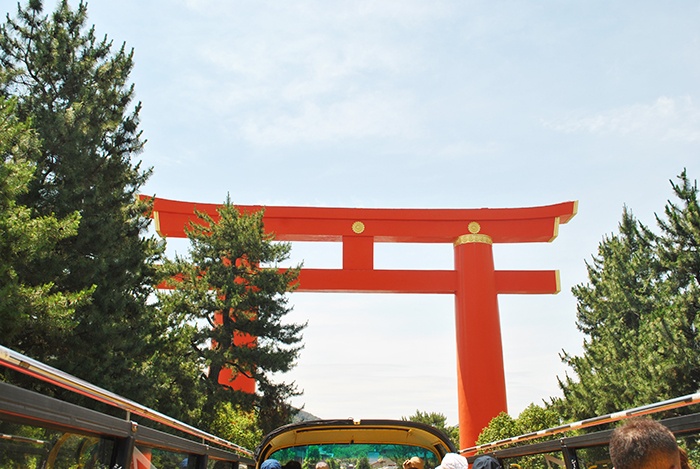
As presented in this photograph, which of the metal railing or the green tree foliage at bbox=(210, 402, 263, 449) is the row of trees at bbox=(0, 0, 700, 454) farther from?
the metal railing

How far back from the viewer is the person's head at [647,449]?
153 cm

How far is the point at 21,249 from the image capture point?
812 centimetres

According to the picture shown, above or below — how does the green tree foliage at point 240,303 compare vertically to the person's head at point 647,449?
above

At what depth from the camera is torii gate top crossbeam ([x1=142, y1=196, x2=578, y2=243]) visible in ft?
59.0

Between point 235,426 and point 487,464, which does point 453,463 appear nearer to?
point 487,464

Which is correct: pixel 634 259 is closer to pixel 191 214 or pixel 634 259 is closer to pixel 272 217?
pixel 272 217

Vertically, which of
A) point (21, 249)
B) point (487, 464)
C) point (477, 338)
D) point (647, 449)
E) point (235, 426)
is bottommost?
point (647, 449)

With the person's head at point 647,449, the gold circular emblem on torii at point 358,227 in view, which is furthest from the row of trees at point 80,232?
the person's head at point 647,449

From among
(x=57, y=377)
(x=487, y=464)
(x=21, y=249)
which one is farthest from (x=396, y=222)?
(x=57, y=377)

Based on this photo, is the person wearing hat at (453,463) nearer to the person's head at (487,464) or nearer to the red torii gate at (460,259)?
the person's head at (487,464)

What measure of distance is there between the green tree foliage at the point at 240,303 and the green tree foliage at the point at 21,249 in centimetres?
751

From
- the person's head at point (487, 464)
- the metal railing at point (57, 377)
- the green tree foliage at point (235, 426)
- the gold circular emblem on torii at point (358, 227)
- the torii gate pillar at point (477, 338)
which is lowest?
the person's head at point (487, 464)

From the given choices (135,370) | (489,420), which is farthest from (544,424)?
(135,370)

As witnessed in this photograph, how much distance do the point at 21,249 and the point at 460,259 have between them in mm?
12735
